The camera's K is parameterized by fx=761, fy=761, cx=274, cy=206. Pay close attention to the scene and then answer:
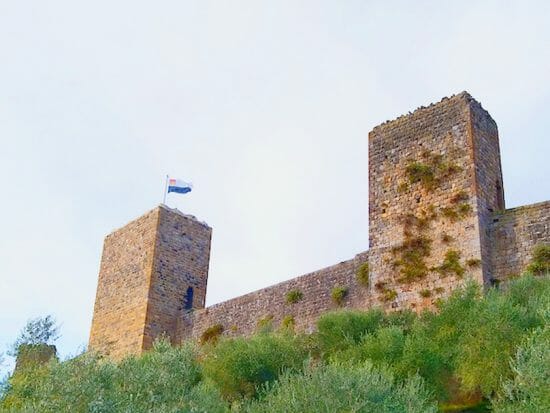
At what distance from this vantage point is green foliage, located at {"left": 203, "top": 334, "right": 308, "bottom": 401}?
58.2 ft

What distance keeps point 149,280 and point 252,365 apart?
346 inches

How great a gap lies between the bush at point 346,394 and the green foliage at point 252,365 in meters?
4.10

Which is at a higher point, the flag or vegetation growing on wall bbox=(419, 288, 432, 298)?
the flag

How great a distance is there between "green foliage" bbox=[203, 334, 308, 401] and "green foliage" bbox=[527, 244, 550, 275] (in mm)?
5641

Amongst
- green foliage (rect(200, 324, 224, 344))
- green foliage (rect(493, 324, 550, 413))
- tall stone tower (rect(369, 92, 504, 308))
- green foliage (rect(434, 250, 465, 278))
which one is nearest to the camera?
green foliage (rect(493, 324, 550, 413))

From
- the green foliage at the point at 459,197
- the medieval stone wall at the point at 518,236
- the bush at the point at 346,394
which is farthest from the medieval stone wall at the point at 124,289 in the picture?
the bush at the point at 346,394

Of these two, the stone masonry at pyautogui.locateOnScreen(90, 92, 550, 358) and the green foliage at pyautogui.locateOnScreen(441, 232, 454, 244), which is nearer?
the stone masonry at pyautogui.locateOnScreen(90, 92, 550, 358)

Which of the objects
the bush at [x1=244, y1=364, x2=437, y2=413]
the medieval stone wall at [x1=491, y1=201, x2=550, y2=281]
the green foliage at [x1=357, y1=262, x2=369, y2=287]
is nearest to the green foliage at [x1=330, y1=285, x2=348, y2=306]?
the green foliage at [x1=357, y1=262, x2=369, y2=287]

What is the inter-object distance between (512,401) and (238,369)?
7204mm

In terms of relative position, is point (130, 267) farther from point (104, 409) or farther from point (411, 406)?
point (411, 406)

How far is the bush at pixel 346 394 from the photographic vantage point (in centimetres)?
1239

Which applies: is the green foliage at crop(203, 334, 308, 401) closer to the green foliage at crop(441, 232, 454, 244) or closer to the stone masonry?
the stone masonry

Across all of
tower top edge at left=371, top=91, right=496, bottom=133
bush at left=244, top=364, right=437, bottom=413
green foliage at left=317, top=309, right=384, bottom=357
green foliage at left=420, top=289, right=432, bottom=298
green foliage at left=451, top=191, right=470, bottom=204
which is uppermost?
tower top edge at left=371, top=91, right=496, bottom=133

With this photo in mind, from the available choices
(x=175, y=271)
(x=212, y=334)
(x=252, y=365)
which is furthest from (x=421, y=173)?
(x=175, y=271)
